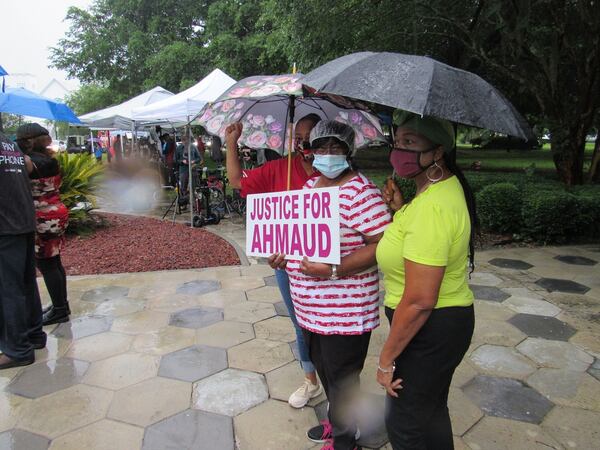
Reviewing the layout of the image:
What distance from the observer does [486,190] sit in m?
7.49

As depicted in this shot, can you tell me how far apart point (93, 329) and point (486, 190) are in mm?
6286

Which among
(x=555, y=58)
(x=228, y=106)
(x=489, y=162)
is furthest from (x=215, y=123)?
(x=489, y=162)

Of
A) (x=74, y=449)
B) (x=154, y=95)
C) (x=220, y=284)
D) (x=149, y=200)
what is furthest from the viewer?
(x=149, y=200)

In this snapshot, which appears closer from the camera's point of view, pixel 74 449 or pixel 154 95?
pixel 74 449

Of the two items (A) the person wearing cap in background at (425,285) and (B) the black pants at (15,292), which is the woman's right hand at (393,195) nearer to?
(A) the person wearing cap in background at (425,285)

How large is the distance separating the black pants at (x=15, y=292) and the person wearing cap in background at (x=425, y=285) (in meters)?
2.87

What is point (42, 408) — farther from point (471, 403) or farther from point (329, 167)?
point (471, 403)

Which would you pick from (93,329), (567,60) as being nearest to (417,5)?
(567,60)

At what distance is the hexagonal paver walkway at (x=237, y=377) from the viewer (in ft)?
8.61

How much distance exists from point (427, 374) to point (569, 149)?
9.73 meters

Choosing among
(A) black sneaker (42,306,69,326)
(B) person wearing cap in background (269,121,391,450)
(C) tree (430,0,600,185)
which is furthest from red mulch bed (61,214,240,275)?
(C) tree (430,0,600,185)

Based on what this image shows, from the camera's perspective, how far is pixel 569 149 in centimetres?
955

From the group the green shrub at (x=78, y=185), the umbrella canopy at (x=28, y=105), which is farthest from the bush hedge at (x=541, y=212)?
the green shrub at (x=78, y=185)

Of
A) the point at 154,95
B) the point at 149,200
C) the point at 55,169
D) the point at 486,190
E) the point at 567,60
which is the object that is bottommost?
the point at 149,200
